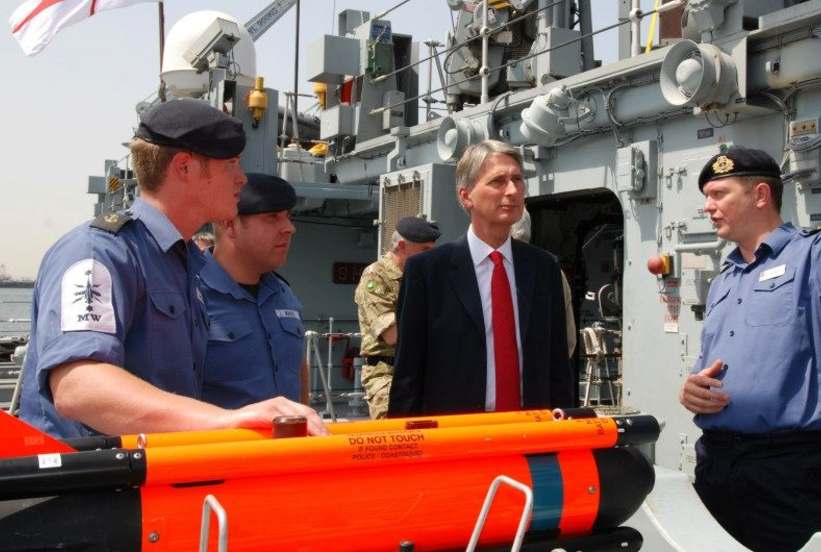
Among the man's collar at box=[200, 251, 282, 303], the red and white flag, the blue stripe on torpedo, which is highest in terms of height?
the red and white flag

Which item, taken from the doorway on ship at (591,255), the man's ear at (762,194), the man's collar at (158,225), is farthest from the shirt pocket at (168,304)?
the doorway on ship at (591,255)

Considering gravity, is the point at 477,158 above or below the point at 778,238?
above

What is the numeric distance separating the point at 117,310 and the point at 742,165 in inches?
79.1

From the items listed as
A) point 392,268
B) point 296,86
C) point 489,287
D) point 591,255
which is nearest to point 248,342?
point 489,287

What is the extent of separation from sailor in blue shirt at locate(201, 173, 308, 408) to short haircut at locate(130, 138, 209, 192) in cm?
83

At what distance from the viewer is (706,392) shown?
2.74m

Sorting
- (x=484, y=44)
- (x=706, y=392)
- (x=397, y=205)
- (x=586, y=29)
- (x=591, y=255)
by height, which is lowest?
(x=706, y=392)

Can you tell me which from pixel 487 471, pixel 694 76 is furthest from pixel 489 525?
pixel 694 76

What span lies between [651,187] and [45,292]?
15.9 feet

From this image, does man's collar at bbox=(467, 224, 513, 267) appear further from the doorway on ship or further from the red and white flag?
the red and white flag

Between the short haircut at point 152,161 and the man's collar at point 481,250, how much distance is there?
1180 millimetres

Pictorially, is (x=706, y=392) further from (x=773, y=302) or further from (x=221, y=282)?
(x=221, y=282)

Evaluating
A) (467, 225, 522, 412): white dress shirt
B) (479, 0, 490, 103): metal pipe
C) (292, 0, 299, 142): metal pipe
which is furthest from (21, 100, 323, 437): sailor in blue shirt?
(292, 0, 299, 142): metal pipe

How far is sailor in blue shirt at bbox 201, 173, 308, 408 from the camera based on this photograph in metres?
2.79
